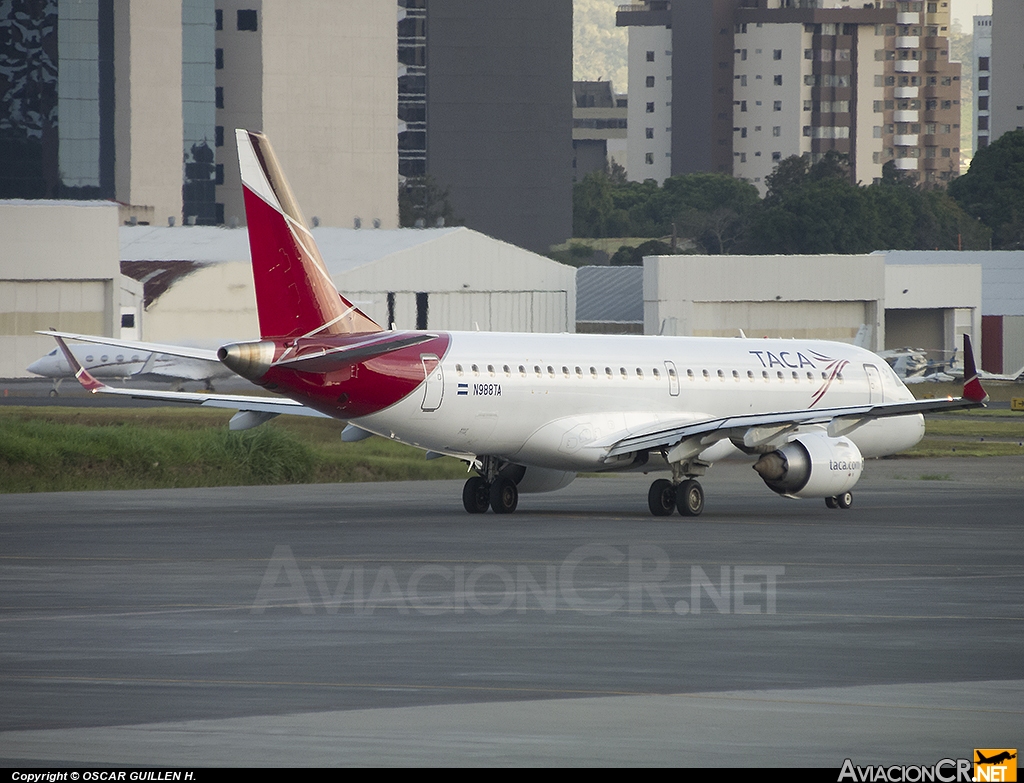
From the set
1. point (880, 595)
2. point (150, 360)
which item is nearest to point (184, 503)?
point (880, 595)

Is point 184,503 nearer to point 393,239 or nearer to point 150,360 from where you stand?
point 150,360

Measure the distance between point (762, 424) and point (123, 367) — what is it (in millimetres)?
62894

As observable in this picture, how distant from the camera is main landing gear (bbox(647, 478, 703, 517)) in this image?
35.8m

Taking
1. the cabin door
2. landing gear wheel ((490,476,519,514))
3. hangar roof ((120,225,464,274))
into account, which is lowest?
landing gear wheel ((490,476,519,514))

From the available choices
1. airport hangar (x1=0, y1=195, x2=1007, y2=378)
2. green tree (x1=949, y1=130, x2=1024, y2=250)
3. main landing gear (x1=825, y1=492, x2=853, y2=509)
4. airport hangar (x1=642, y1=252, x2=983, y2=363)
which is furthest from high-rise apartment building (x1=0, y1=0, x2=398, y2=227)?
main landing gear (x1=825, y1=492, x2=853, y2=509)

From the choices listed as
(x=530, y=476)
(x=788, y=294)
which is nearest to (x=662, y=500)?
(x=530, y=476)

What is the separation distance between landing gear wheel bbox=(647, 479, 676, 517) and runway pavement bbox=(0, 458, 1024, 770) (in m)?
1.16

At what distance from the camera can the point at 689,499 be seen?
3575 centimetres

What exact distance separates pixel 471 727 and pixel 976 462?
44.1 metres

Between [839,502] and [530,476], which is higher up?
[530,476]

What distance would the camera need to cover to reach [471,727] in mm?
13250

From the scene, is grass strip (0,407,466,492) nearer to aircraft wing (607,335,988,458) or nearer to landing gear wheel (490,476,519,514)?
landing gear wheel (490,476,519,514)

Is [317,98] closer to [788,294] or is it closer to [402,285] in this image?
[402,285]

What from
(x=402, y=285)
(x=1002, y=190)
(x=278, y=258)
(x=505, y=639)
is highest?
(x=1002, y=190)
